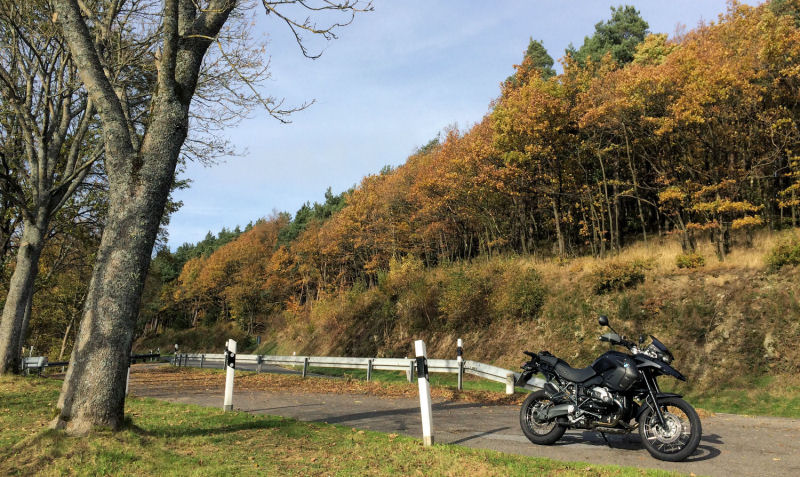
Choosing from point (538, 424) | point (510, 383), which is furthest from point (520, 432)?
point (510, 383)

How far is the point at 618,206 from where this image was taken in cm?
2706

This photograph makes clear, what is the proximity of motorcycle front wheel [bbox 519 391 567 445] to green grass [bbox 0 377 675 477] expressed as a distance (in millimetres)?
1114

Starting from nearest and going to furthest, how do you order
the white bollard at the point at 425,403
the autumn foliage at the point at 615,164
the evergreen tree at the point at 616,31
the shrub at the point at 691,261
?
the white bollard at the point at 425,403 → the shrub at the point at 691,261 → the autumn foliage at the point at 615,164 → the evergreen tree at the point at 616,31

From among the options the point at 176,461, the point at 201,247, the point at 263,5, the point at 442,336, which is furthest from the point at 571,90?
the point at 201,247

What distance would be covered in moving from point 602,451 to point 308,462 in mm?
3497

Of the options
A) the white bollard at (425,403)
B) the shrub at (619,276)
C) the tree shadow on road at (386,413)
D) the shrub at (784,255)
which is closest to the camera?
the white bollard at (425,403)

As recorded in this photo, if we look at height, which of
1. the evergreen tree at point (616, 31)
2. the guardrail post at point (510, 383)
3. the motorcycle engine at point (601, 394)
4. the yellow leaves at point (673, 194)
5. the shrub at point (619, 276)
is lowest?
the guardrail post at point (510, 383)

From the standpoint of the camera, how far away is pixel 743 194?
21359 mm

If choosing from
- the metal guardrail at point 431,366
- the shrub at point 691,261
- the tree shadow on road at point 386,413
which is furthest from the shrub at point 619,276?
the tree shadow on road at point 386,413

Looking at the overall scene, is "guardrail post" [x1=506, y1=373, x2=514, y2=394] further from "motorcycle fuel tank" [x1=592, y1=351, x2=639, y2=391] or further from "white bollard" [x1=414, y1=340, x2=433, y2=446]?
"white bollard" [x1=414, y1=340, x2=433, y2=446]

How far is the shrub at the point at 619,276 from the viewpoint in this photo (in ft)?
65.2

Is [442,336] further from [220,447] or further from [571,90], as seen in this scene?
[220,447]

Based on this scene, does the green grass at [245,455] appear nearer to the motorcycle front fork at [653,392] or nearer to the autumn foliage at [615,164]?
the motorcycle front fork at [653,392]

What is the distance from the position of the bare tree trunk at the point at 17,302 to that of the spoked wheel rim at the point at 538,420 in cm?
1393
